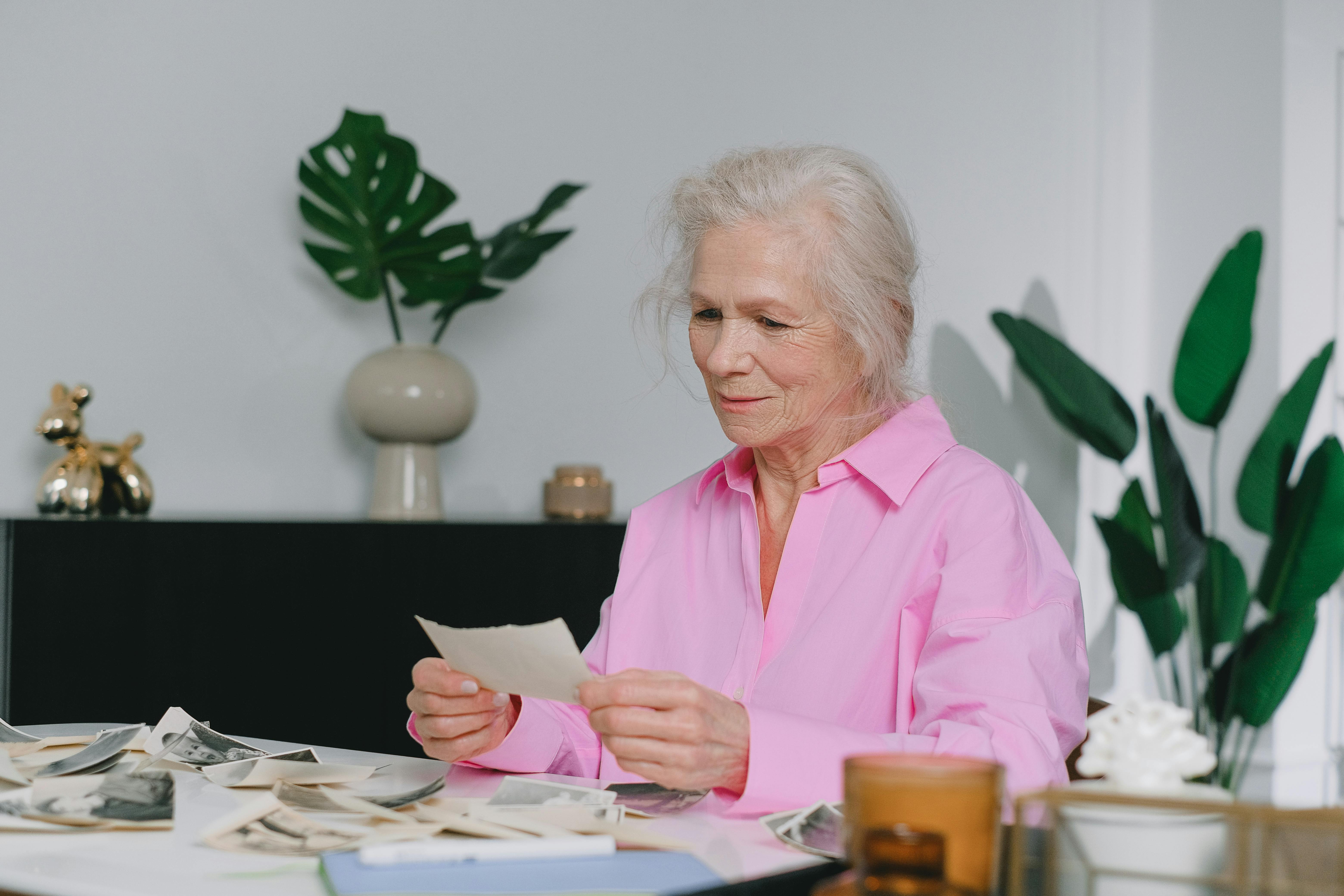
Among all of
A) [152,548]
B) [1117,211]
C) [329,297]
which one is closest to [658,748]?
[152,548]

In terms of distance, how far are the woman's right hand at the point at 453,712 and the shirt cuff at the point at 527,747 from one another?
12 millimetres

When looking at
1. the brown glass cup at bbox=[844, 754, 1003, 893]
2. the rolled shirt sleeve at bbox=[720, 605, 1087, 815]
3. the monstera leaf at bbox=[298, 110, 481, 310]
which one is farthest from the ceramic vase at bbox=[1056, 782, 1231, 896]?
the monstera leaf at bbox=[298, 110, 481, 310]

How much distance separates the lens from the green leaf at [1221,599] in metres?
2.91

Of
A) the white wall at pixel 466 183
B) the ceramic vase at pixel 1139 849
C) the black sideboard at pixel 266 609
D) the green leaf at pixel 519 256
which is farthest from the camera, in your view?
the green leaf at pixel 519 256

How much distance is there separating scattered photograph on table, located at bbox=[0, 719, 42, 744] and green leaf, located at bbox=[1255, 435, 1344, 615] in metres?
2.44

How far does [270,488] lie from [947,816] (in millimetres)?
2365

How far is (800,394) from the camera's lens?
146 centimetres

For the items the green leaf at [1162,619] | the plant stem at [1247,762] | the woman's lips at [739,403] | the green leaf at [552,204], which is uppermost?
the green leaf at [552,204]

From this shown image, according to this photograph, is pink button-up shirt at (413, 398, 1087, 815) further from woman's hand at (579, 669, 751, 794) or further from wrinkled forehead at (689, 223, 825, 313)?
wrinkled forehead at (689, 223, 825, 313)

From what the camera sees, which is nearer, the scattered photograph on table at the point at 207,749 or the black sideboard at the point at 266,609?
the scattered photograph on table at the point at 207,749

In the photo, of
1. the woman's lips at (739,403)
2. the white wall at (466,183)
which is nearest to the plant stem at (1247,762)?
the white wall at (466,183)

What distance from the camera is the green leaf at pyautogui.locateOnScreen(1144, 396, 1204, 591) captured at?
292 centimetres

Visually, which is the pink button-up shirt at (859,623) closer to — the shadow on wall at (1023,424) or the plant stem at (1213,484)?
the plant stem at (1213,484)

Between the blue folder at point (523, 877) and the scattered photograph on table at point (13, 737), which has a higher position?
the blue folder at point (523, 877)
